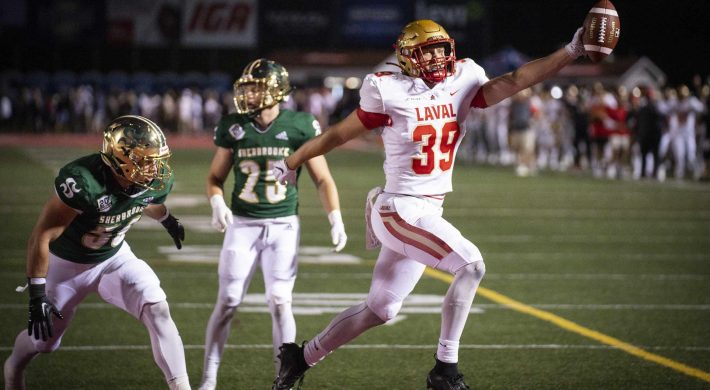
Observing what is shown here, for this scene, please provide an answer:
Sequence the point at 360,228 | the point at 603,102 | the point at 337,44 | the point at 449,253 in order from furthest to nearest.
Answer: the point at 337,44 → the point at 603,102 → the point at 360,228 → the point at 449,253

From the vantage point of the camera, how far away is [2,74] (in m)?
44.8

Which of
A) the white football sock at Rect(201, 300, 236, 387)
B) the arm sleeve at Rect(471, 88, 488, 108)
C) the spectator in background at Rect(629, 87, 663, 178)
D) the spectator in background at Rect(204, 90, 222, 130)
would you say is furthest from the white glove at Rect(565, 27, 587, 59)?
the spectator in background at Rect(204, 90, 222, 130)

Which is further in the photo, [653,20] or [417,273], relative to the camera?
[653,20]

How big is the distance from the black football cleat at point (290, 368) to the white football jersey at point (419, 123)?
932mm

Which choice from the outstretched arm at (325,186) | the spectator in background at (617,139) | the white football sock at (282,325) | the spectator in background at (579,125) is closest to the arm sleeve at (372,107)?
the outstretched arm at (325,186)

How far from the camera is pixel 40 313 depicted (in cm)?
498

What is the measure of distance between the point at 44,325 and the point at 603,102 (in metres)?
18.3

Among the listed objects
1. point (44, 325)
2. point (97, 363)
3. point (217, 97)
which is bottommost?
point (217, 97)

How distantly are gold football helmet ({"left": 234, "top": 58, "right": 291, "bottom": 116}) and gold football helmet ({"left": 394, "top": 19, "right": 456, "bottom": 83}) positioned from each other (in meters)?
0.86

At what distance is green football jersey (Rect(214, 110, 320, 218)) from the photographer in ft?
20.4

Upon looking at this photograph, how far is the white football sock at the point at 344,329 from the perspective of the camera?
221 inches

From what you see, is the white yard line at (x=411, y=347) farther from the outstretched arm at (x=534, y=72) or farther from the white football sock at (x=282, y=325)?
the outstretched arm at (x=534, y=72)

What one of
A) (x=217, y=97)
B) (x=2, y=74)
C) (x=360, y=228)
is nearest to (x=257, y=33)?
(x=217, y=97)

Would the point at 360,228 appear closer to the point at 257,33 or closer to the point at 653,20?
the point at 257,33
